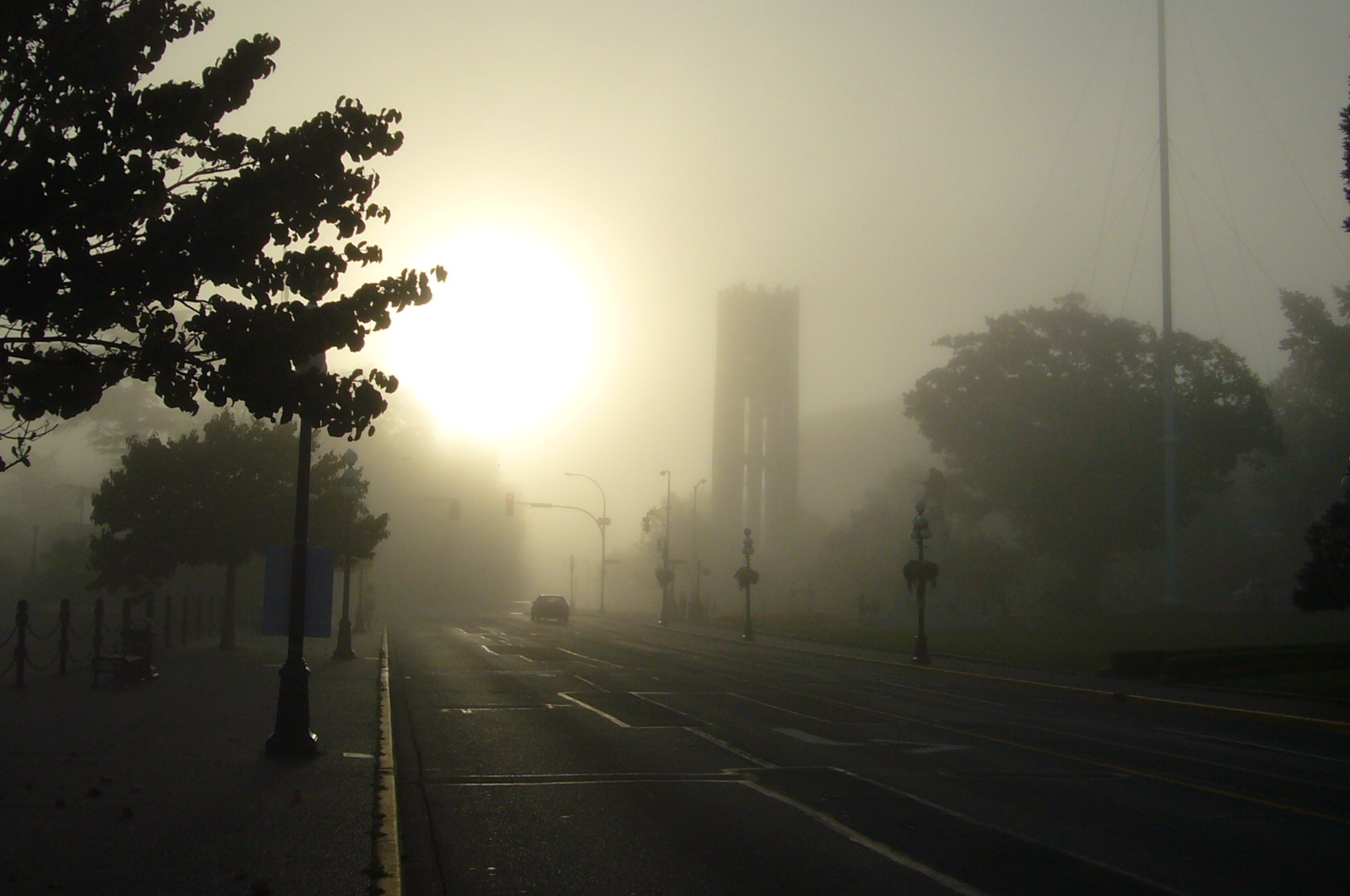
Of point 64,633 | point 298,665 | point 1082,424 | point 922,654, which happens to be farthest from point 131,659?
point 1082,424

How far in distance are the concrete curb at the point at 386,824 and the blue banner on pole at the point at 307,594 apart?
5.51 feet

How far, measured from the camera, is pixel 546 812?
1036cm

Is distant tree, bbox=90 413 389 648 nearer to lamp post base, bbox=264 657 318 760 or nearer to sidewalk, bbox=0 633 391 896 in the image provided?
sidewalk, bbox=0 633 391 896

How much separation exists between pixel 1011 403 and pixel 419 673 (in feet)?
152

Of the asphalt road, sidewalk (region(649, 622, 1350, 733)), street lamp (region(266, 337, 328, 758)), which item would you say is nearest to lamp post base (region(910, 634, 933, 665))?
sidewalk (region(649, 622, 1350, 733))

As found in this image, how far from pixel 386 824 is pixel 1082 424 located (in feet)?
195

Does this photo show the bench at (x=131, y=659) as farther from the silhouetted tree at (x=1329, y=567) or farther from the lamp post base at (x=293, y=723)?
the silhouetted tree at (x=1329, y=567)

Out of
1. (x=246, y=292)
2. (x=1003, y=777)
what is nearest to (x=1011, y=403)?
(x=1003, y=777)

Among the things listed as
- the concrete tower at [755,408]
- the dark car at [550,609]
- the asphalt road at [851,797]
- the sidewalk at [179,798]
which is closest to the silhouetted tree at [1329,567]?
the asphalt road at [851,797]

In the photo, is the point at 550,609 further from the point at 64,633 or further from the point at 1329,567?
the point at 1329,567

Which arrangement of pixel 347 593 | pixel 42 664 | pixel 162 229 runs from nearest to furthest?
pixel 162 229 < pixel 347 593 < pixel 42 664

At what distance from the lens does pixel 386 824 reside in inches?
362

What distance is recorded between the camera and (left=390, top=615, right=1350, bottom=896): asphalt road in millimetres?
8141

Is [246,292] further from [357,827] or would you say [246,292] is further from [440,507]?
[440,507]
